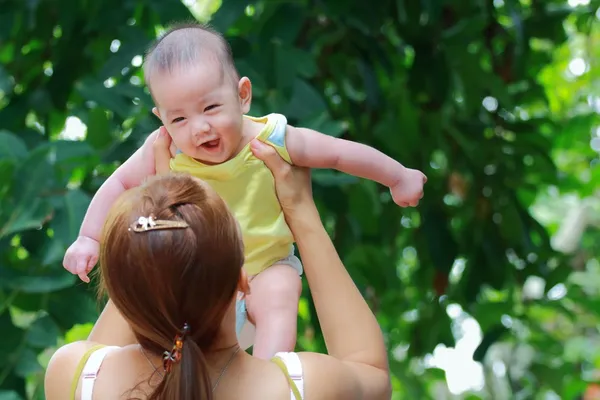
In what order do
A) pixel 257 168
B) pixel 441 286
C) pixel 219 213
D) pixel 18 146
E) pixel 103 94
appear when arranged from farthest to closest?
pixel 441 286
pixel 103 94
pixel 18 146
pixel 257 168
pixel 219 213

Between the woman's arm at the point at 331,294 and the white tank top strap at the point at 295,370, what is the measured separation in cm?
11

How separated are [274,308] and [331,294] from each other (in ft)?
0.24

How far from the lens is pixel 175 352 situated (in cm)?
108

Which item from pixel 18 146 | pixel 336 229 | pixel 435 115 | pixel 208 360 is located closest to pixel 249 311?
pixel 208 360

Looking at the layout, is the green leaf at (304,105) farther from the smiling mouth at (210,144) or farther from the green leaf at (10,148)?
the smiling mouth at (210,144)

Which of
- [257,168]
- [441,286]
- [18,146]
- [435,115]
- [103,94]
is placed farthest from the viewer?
[441,286]

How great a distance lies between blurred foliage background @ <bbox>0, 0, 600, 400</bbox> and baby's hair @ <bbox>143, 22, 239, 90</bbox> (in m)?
0.77

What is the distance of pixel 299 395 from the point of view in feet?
3.73

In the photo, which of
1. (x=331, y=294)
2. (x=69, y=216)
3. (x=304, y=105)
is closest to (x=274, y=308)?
(x=331, y=294)

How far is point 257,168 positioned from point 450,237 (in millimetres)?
1671

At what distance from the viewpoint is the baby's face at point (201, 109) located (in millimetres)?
1232

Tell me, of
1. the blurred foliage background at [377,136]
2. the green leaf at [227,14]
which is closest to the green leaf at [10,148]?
the blurred foliage background at [377,136]

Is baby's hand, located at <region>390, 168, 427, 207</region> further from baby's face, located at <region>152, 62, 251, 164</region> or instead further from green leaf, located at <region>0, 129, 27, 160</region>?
green leaf, located at <region>0, 129, 27, 160</region>

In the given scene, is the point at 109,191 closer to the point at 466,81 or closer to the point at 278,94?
the point at 278,94
